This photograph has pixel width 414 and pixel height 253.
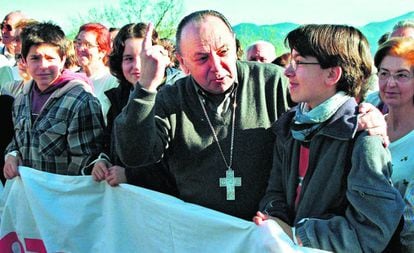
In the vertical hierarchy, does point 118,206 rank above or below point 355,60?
below

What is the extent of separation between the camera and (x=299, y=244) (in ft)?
7.34

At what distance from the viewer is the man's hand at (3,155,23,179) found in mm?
3727

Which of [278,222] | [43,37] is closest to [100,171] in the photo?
[43,37]

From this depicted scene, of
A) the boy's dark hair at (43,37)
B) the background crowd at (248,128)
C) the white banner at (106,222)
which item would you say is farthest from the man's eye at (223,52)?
the boy's dark hair at (43,37)

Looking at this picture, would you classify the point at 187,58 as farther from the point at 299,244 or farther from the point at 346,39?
the point at 299,244

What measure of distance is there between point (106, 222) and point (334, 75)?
1618mm

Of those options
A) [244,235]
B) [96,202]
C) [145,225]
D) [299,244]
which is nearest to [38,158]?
[96,202]

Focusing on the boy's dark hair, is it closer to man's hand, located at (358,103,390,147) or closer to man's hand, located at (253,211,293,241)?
man's hand, located at (253,211,293,241)

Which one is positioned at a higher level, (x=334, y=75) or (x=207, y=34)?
(x=207, y=34)

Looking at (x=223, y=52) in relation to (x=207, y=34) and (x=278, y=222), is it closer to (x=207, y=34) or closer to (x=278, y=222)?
(x=207, y=34)

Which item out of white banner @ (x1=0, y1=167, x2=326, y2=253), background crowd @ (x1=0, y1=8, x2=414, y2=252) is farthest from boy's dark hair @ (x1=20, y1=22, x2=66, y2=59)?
white banner @ (x1=0, y1=167, x2=326, y2=253)

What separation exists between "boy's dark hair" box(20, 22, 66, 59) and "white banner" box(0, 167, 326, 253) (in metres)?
0.88

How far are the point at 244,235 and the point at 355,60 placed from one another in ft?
2.82

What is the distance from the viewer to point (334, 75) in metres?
2.43
